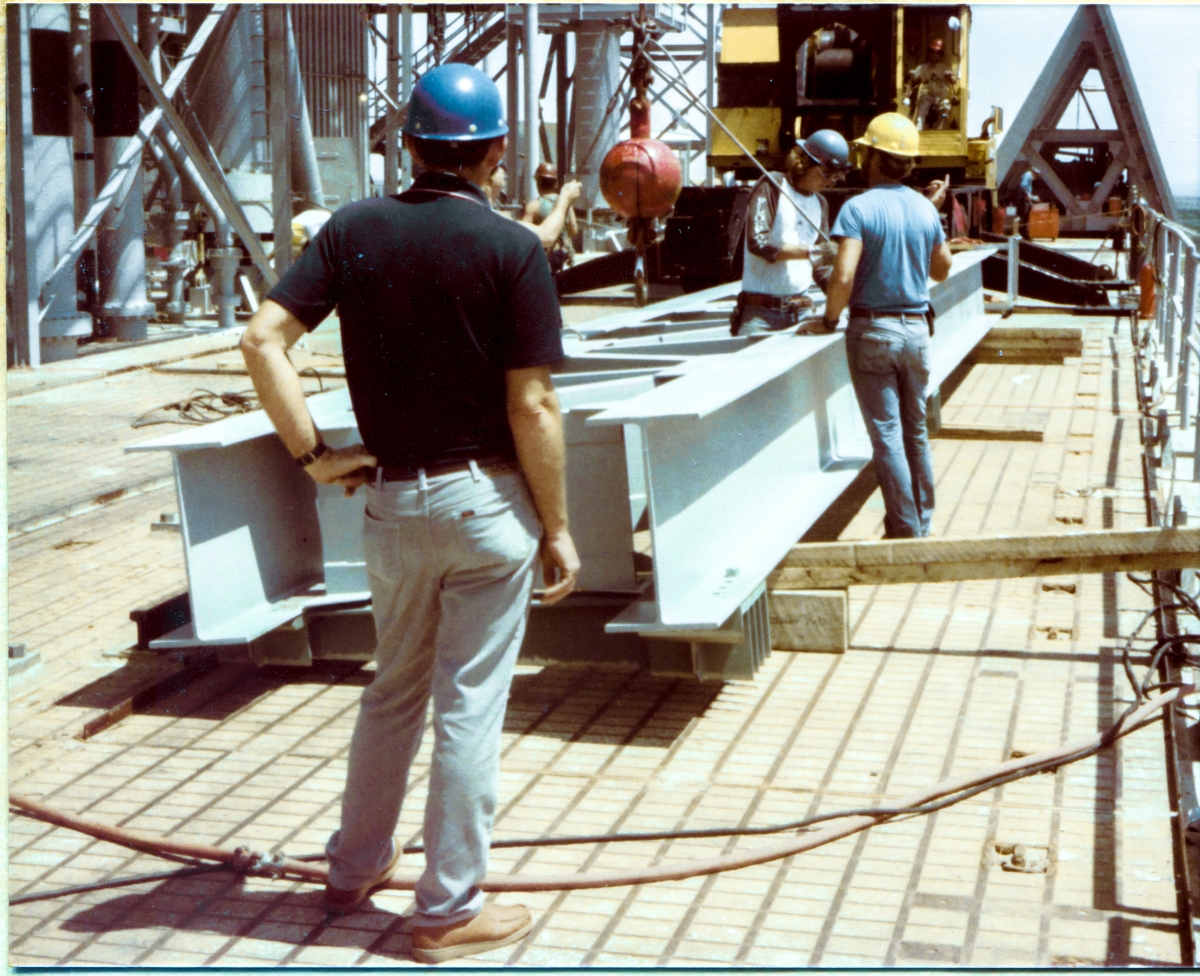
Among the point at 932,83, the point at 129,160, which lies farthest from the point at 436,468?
the point at 129,160

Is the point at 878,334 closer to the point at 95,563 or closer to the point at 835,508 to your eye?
the point at 835,508

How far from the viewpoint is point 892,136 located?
648 centimetres

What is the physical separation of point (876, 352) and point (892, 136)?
91 centimetres

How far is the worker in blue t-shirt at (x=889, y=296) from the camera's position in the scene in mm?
6500

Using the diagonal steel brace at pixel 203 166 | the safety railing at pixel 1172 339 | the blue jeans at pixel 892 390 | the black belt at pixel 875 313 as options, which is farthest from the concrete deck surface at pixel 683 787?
the diagonal steel brace at pixel 203 166

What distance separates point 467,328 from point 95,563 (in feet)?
14.9

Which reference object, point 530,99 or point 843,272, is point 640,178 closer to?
point 843,272

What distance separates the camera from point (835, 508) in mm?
8188

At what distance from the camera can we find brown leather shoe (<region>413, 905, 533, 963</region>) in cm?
345

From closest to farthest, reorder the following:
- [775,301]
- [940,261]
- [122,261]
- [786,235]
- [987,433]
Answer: [940,261], [786,235], [775,301], [987,433], [122,261]

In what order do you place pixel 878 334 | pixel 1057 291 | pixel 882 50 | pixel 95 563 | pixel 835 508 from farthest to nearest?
pixel 1057 291 → pixel 882 50 → pixel 835 508 → pixel 95 563 → pixel 878 334

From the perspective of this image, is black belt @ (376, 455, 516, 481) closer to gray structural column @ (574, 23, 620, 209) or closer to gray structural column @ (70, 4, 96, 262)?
gray structural column @ (70, 4, 96, 262)

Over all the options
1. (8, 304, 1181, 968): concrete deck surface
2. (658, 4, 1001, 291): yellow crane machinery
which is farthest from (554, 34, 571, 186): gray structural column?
(8, 304, 1181, 968): concrete deck surface

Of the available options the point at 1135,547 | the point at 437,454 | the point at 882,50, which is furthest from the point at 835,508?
the point at 882,50
